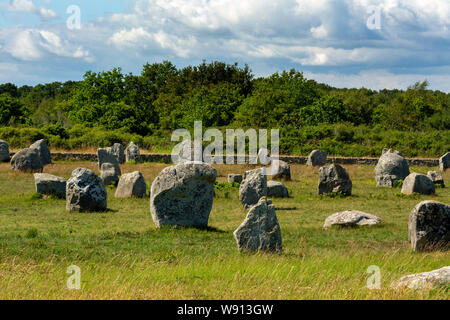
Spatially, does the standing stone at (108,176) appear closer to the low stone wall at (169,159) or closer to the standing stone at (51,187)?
the standing stone at (51,187)

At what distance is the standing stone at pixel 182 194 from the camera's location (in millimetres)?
17891

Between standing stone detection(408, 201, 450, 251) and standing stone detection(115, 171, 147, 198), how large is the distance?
14.8 m

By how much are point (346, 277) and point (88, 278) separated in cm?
447

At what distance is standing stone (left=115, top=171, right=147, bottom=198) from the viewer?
26.6 meters

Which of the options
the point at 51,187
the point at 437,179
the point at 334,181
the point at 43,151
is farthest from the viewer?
the point at 43,151

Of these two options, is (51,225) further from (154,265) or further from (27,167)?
(27,167)

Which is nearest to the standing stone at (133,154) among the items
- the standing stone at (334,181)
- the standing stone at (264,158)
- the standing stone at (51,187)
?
the standing stone at (264,158)

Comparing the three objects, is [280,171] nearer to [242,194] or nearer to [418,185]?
[418,185]

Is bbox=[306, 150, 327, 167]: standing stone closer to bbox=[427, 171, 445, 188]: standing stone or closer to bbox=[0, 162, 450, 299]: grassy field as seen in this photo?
bbox=[427, 171, 445, 188]: standing stone

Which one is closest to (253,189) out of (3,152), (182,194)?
(182,194)

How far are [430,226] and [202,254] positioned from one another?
5.82 meters

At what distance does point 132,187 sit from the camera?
26562 mm

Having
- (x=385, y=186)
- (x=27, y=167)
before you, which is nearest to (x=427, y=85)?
(x=385, y=186)
